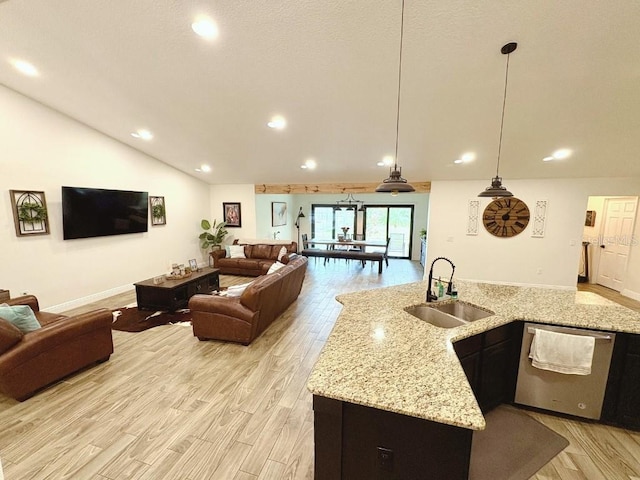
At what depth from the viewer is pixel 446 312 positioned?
256 centimetres

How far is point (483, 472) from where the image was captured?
1.87 metres

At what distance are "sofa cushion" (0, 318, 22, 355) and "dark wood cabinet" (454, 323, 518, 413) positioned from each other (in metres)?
3.65

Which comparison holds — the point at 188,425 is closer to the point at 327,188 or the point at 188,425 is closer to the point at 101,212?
the point at 101,212

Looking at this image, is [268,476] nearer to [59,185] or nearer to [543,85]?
[543,85]

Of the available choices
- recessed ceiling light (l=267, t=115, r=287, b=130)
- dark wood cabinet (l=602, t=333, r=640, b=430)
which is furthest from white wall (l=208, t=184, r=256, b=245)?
dark wood cabinet (l=602, t=333, r=640, b=430)

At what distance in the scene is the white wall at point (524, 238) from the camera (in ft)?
18.7

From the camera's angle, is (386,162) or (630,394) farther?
(386,162)

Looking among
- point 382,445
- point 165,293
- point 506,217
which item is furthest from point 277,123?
point 506,217

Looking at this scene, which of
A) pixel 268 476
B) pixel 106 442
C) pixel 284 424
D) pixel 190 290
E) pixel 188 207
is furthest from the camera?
pixel 188 207

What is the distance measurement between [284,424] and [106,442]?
4.37ft

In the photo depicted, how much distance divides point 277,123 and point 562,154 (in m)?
4.90

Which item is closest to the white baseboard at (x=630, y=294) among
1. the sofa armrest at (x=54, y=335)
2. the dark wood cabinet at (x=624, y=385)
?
the dark wood cabinet at (x=624, y=385)

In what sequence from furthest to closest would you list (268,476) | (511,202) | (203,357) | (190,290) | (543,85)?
(511,202)
(190,290)
(203,357)
(543,85)
(268,476)

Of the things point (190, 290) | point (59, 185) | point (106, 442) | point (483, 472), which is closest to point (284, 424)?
point (106, 442)
